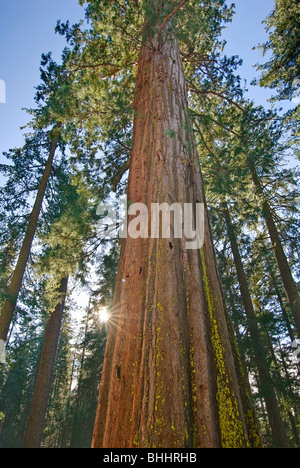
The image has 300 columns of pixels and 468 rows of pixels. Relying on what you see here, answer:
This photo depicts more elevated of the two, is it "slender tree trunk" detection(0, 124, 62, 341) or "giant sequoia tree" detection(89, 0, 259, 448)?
"slender tree trunk" detection(0, 124, 62, 341)

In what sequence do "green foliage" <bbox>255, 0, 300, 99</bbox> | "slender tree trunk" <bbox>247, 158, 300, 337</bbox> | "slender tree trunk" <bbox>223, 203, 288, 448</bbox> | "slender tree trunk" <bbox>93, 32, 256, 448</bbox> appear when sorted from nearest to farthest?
"slender tree trunk" <bbox>93, 32, 256, 448</bbox>, "green foliage" <bbox>255, 0, 300, 99</bbox>, "slender tree trunk" <bbox>247, 158, 300, 337</bbox>, "slender tree trunk" <bbox>223, 203, 288, 448</bbox>

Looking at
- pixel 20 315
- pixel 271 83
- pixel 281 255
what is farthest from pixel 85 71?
pixel 281 255

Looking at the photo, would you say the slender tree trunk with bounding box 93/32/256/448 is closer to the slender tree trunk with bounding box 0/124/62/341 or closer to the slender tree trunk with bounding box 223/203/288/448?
the slender tree trunk with bounding box 0/124/62/341

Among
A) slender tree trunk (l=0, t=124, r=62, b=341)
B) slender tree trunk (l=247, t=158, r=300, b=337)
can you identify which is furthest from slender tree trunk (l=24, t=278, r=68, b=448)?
slender tree trunk (l=247, t=158, r=300, b=337)

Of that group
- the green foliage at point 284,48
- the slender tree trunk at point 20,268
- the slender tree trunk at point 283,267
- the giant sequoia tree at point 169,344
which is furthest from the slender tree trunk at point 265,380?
the giant sequoia tree at point 169,344

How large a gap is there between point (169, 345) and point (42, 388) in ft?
29.9

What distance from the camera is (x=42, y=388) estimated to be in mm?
8578

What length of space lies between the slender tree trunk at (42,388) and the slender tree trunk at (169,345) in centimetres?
572

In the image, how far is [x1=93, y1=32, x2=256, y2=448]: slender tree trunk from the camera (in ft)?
4.70

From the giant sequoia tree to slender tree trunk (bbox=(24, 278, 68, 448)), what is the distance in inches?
225

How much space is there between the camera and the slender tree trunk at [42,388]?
793 cm

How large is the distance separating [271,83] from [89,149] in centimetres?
622

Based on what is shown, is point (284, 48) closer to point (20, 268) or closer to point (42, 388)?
point (20, 268)
